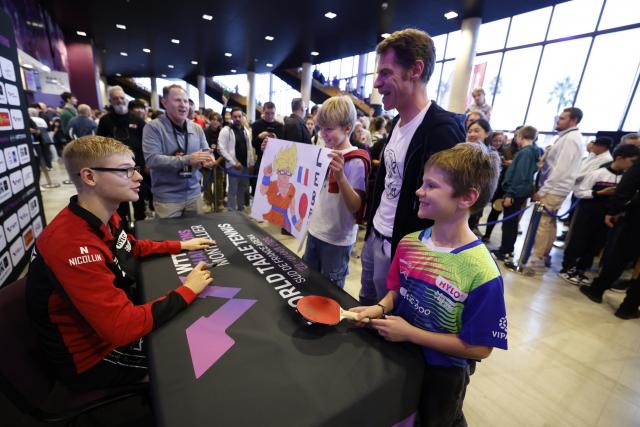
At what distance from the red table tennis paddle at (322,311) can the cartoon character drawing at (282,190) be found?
522mm

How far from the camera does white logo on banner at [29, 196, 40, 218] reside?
9.49 ft

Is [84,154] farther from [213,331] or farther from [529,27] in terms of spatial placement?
[529,27]

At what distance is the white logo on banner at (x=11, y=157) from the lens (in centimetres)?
242

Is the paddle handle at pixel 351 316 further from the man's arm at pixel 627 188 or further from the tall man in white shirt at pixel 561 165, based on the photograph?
the tall man in white shirt at pixel 561 165

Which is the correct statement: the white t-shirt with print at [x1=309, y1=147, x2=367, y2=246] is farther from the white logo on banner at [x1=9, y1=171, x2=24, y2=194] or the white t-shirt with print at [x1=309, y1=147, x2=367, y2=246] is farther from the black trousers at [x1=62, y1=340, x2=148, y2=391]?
the white logo on banner at [x1=9, y1=171, x2=24, y2=194]

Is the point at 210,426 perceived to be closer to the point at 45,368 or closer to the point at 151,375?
the point at 151,375

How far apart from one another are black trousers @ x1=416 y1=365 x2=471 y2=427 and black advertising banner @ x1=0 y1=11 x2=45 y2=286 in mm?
3065

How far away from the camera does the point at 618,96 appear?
673cm

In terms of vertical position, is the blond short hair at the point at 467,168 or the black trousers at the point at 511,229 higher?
the blond short hair at the point at 467,168

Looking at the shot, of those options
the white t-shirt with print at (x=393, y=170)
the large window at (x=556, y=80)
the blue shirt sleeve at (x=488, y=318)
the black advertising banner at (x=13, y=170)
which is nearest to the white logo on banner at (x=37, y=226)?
the black advertising banner at (x=13, y=170)

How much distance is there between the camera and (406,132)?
4.24 feet

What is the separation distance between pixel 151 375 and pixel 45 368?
58 centimetres

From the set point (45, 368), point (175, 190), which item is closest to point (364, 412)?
point (45, 368)

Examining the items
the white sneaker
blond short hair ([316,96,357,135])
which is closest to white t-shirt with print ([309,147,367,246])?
blond short hair ([316,96,357,135])
